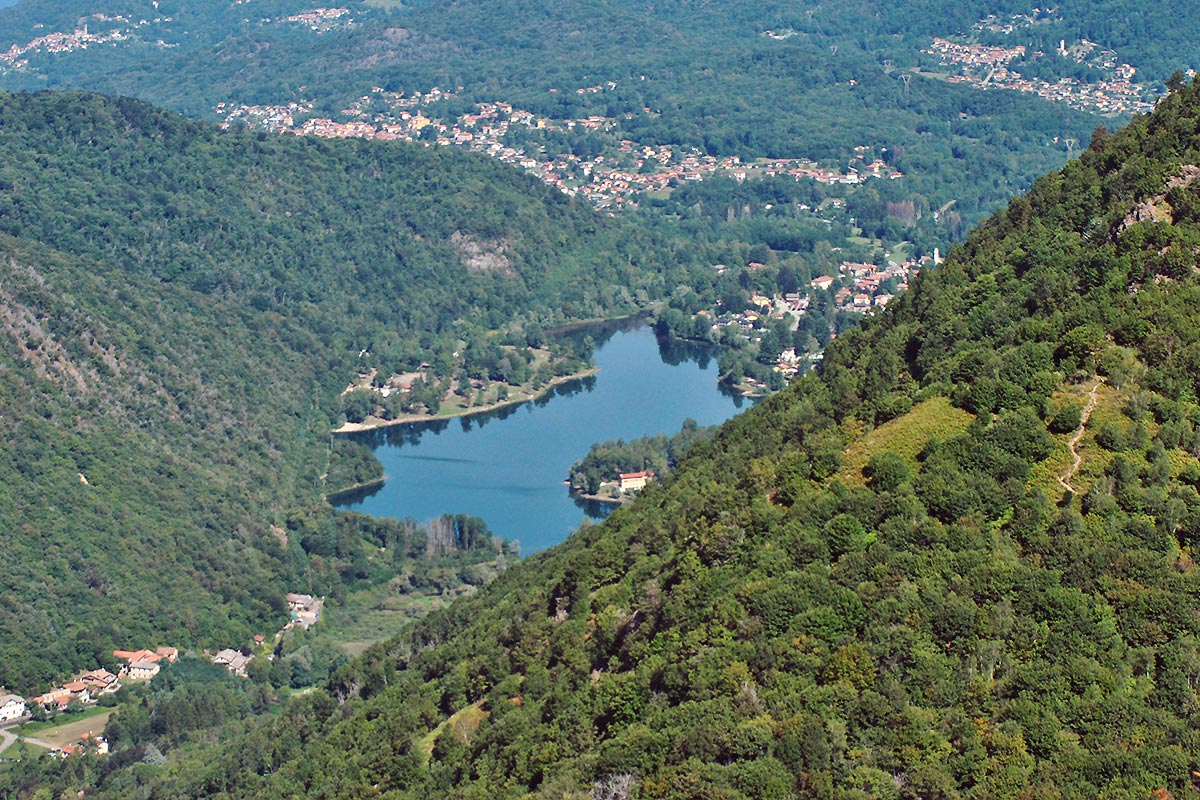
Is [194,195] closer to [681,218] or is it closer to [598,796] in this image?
[681,218]

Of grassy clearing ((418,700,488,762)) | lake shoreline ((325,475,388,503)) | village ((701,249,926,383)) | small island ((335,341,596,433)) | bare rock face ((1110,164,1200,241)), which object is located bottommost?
village ((701,249,926,383))

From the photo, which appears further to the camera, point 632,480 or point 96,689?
point 632,480

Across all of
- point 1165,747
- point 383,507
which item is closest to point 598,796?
point 1165,747

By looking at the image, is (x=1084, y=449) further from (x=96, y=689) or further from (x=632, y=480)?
(x=632, y=480)

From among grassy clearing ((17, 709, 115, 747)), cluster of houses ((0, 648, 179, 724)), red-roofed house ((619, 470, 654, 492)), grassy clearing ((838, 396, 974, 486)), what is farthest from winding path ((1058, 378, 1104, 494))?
red-roofed house ((619, 470, 654, 492))

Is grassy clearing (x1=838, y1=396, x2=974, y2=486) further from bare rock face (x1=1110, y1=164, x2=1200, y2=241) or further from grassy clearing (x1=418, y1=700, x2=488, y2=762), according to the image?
grassy clearing (x1=418, y1=700, x2=488, y2=762)

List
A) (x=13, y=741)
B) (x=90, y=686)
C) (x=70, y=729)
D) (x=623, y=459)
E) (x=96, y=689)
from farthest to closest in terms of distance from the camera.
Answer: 1. (x=623, y=459)
2. (x=90, y=686)
3. (x=96, y=689)
4. (x=70, y=729)
5. (x=13, y=741)

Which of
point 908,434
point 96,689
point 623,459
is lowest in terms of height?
point 623,459

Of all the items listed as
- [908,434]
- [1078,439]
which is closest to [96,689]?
[908,434]
